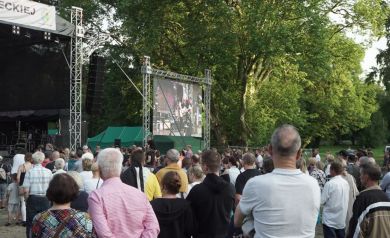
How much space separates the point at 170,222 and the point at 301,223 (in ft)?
6.77

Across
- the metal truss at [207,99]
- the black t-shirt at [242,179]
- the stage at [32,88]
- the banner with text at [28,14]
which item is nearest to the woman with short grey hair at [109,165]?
the black t-shirt at [242,179]

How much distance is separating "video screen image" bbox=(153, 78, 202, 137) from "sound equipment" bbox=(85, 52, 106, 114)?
2.20 metres

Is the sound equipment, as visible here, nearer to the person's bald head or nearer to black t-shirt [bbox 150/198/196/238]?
black t-shirt [bbox 150/198/196/238]

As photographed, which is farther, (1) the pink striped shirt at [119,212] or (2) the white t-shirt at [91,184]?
(2) the white t-shirt at [91,184]

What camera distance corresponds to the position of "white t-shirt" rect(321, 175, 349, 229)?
22.6 ft

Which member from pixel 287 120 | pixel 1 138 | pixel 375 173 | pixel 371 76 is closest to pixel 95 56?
pixel 1 138

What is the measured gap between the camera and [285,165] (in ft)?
9.48

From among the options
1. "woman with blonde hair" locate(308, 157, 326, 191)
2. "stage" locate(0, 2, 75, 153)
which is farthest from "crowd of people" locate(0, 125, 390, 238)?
"stage" locate(0, 2, 75, 153)

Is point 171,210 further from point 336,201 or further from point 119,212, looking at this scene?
point 336,201

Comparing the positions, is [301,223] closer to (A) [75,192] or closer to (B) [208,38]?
(A) [75,192]

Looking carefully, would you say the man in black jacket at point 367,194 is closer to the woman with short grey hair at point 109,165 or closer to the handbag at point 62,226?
the woman with short grey hair at point 109,165

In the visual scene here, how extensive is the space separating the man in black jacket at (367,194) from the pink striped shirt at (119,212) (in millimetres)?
1739

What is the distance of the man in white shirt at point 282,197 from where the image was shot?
2.84m

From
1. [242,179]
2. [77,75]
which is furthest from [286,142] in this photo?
[77,75]
